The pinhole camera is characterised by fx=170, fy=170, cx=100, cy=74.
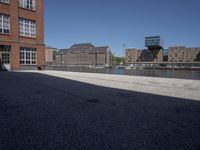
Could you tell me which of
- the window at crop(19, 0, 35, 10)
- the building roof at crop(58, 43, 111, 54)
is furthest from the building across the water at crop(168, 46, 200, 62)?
the window at crop(19, 0, 35, 10)

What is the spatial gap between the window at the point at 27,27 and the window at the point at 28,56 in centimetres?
222

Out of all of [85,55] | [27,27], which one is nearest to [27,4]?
Result: [27,27]

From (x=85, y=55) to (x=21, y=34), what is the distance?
9994 centimetres

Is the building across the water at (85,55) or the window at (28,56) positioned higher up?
the building across the water at (85,55)

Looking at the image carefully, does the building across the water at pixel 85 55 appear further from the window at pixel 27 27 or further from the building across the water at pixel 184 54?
the window at pixel 27 27

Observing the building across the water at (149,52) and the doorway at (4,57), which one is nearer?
the doorway at (4,57)

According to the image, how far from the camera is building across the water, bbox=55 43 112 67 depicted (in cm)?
12019

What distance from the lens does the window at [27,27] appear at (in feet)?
78.9

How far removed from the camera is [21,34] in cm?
2398

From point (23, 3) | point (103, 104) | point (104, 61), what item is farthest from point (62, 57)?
point (103, 104)

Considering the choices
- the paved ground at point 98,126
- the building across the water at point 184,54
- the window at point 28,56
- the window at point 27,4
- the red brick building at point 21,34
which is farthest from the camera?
the building across the water at point 184,54

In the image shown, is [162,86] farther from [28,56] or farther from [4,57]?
[28,56]

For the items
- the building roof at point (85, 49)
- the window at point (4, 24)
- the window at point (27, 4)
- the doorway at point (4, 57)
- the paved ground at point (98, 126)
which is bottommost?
the paved ground at point (98, 126)

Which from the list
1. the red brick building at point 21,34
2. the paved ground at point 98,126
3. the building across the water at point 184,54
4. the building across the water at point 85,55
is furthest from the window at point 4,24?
the building across the water at point 184,54
